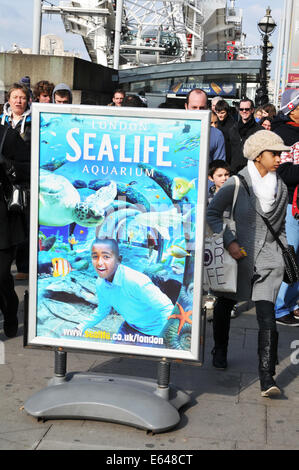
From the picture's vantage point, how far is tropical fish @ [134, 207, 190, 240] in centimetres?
414

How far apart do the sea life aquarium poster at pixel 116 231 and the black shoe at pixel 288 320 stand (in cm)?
289

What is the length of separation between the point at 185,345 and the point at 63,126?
140 cm

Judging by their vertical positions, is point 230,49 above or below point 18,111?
above

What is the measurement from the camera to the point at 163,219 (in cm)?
415

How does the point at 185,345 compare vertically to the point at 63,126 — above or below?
below

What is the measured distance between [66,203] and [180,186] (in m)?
0.66

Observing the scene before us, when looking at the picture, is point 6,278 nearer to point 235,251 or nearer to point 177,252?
point 235,251

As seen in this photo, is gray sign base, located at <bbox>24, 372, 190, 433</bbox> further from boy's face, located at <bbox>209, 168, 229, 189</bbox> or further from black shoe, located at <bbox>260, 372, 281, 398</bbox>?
boy's face, located at <bbox>209, 168, 229, 189</bbox>

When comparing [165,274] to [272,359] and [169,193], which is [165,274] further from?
[272,359]

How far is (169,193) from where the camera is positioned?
4121 millimetres

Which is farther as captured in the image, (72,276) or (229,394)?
(229,394)

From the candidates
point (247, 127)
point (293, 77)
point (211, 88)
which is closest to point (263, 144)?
point (247, 127)

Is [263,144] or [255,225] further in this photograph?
[255,225]
